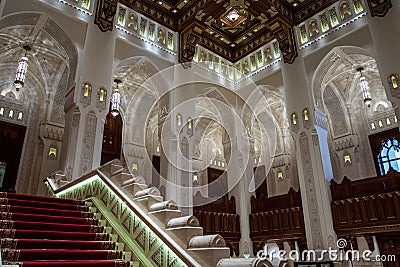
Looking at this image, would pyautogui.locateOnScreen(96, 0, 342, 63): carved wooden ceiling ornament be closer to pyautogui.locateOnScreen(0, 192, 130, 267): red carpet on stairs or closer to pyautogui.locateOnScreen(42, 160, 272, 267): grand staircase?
pyautogui.locateOnScreen(42, 160, 272, 267): grand staircase

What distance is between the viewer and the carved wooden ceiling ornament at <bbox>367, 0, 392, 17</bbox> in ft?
30.3

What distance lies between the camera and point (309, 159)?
10492mm

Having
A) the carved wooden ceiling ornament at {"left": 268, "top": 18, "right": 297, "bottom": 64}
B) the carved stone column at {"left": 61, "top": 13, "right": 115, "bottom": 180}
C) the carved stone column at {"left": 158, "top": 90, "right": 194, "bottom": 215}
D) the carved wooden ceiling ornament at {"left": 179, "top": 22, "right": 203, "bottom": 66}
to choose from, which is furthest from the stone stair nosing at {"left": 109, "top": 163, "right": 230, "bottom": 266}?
the carved wooden ceiling ornament at {"left": 268, "top": 18, "right": 297, "bottom": 64}

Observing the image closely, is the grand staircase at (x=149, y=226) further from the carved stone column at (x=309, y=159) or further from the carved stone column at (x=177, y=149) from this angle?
the carved stone column at (x=309, y=159)

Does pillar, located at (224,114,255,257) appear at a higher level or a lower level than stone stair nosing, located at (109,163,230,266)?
higher

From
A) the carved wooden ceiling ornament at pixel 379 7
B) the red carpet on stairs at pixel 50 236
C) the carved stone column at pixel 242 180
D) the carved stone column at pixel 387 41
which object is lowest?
the red carpet on stairs at pixel 50 236

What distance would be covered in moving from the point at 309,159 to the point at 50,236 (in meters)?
8.68

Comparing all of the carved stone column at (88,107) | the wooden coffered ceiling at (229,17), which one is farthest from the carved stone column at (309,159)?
the carved stone column at (88,107)

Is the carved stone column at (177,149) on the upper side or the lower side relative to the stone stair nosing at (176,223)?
upper

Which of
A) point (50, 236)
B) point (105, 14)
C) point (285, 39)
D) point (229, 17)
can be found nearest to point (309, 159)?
point (285, 39)

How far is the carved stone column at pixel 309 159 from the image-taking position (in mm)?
9773

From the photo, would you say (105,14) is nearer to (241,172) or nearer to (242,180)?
(241,172)

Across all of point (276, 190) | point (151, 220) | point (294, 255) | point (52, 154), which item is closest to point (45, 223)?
point (151, 220)

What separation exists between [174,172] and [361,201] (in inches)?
238
